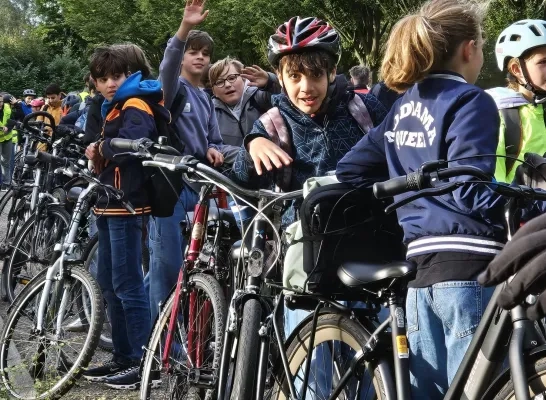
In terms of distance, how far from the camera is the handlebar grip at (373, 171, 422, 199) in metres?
2.54

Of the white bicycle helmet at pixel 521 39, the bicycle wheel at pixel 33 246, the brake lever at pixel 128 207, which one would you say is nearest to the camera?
the white bicycle helmet at pixel 521 39

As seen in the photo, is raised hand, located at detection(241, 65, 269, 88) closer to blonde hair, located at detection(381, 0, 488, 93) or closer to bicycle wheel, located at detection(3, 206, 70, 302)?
bicycle wheel, located at detection(3, 206, 70, 302)

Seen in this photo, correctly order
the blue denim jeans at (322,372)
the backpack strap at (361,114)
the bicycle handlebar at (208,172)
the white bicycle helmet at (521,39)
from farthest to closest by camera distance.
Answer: the white bicycle helmet at (521,39) → the backpack strap at (361,114) → the bicycle handlebar at (208,172) → the blue denim jeans at (322,372)

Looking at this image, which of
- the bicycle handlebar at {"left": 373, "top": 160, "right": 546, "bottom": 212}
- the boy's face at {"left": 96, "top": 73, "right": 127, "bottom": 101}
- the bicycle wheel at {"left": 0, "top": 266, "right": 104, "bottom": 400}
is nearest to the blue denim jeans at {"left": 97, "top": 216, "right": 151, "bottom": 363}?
the bicycle wheel at {"left": 0, "top": 266, "right": 104, "bottom": 400}

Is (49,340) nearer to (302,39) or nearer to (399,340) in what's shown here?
(302,39)

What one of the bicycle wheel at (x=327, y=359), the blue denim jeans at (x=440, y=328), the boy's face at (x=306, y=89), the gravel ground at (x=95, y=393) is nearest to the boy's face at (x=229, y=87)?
the gravel ground at (x=95, y=393)

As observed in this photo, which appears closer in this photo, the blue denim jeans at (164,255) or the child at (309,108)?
the child at (309,108)

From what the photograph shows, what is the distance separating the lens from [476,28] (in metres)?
3.13

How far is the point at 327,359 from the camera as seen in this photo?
3.52 m

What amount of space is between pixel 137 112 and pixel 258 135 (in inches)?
66.1

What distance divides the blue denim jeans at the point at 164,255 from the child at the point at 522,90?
6.72 feet

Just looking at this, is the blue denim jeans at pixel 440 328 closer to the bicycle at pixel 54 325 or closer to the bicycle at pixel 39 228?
the bicycle at pixel 54 325

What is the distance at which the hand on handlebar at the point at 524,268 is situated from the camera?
221 centimetres

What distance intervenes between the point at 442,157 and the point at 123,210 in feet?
9.37
